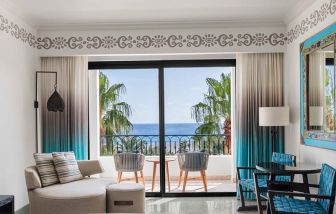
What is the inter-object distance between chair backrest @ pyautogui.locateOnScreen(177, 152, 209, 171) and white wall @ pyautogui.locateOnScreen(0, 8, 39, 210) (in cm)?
222

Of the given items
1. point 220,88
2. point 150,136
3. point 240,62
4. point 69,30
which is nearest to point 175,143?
point 150,136

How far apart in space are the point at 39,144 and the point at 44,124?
30 centimetres

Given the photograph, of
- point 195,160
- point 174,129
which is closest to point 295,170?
point 195,160

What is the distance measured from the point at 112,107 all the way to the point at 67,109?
4.17 feet

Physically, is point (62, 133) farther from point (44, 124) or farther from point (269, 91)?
point (269, 91)

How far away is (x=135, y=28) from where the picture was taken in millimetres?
5285

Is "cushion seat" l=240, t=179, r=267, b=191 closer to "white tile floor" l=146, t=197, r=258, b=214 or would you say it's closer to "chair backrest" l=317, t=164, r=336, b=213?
"white tile floor" l=146, t=197, r=258, b=214

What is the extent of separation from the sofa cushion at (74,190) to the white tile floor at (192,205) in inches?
32.6

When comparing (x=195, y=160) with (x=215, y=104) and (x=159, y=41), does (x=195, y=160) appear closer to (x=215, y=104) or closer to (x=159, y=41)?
(x=215, y=104)

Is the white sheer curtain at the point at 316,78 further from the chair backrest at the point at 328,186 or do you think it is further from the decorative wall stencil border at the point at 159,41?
the decorative wall stencil border at the point at 159,41

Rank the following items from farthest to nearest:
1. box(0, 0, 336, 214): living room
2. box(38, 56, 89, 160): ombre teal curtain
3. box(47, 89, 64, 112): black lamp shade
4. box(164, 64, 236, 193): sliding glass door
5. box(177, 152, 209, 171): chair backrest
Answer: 1. box(164, 64, 236, 193): sliding glass door
2. box(177, 152, 209, 171): chair backrest
3. box(38, 56, 89, 160): ombre teal curtain
4. box(47, 89, 64, 112): black lamp shade
5. box(0, 0, 336, 214): living room

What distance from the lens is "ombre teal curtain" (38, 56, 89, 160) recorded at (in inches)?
212

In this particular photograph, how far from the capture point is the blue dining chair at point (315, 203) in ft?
10.2

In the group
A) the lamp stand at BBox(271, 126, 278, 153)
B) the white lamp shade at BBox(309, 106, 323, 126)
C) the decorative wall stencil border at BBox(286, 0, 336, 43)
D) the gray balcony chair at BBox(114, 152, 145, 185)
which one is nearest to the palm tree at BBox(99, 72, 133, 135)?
the gray balcony chair at BBox(114, 152, 145, 185)
